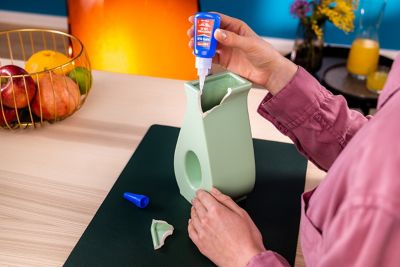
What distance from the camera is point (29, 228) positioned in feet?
2.65

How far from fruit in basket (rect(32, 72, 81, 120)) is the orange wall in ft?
2.31

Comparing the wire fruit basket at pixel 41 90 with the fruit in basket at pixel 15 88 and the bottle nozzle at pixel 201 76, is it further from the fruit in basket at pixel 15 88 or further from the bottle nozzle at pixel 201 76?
the bottle nozzle at pixel 201 76

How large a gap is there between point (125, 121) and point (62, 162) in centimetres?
21

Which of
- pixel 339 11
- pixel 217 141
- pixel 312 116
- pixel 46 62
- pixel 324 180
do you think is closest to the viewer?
pixel 324 180

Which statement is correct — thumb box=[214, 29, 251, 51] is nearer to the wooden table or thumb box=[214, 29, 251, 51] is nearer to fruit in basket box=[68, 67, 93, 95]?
the wooden table

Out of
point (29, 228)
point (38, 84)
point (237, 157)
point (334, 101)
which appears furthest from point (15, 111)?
point (334, 101)

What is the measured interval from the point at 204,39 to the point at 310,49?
4.56 feet

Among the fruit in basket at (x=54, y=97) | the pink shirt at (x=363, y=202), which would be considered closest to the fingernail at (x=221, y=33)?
the pink shirt at (x=363, y=202)

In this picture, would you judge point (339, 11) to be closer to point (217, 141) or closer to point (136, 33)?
point (136, 33)

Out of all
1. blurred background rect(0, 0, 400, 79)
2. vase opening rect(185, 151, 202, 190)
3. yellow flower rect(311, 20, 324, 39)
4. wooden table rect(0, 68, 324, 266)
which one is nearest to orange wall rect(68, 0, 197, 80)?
blurred background rect(0, 0, 400, 79)

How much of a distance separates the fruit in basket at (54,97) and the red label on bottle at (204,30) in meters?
0.38

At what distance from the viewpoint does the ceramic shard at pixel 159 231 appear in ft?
2.50

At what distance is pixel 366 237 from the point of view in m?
0.49

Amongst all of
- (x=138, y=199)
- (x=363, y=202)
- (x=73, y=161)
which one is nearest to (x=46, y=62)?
(x=73, y=161)
